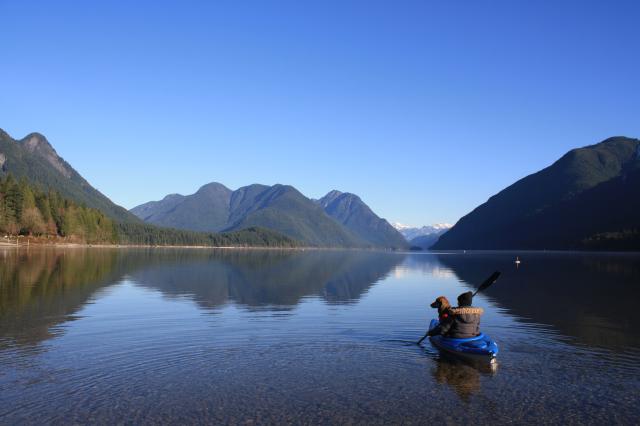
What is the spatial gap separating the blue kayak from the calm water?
27.8 inches

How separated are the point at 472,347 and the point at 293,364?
831 cm

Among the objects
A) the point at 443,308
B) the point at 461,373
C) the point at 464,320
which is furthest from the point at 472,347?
the point at 443,308

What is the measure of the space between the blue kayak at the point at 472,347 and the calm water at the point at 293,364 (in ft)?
2.32

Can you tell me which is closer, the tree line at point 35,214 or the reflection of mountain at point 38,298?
the reflection of mountain at point 38,298

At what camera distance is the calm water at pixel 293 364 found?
1675 centimetres

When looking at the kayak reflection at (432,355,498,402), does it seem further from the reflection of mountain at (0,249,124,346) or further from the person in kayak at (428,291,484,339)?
the reflection of mountain at (0,249,124,346)

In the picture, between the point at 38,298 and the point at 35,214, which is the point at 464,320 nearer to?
the point at 38,298

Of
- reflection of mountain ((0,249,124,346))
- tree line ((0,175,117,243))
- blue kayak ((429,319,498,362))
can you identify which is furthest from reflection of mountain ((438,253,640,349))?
tree line ((0,175,117,243))

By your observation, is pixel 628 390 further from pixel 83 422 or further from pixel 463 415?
pixel 83 422

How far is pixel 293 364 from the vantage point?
22.8 meters

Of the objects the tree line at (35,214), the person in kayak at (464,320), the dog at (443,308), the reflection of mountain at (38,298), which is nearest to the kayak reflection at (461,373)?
the person in kayak at (464,320)

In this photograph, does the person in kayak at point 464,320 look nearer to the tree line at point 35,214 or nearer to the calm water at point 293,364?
the calm water at point 293,364

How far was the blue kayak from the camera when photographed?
23328 mm

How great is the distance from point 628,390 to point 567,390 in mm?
2269
